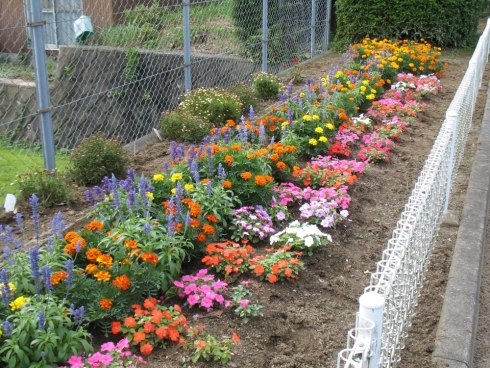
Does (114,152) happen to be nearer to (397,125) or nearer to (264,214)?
(264,214)

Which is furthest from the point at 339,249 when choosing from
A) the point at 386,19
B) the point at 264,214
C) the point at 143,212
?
the point at 386,19

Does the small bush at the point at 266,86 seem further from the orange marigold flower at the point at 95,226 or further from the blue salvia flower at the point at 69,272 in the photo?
the blue salvia flower at the point at 69,272

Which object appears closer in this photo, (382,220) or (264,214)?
(264,214)

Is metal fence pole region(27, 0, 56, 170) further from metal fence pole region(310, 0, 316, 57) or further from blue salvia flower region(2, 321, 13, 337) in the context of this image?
metal fence pole region(310, 0, 316, 57)

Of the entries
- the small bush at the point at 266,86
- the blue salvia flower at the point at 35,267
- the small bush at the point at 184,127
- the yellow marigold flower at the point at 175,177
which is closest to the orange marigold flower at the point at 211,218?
the yellow marigold flower at the point at 175,177

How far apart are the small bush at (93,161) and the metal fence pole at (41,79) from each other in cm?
21

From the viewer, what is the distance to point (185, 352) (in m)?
3.14

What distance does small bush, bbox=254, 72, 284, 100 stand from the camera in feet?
28.3

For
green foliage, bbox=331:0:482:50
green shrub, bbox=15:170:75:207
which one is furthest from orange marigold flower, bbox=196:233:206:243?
green foliage, bbox=331:0:482:50

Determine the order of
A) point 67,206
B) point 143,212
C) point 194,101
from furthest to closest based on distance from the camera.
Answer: point 194,101 < point 67,206 < point 143,212

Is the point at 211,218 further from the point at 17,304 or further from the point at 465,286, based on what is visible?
the point at 465,286

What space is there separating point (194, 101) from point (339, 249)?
3.21 meters

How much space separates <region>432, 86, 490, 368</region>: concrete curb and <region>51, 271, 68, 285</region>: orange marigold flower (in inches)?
79.8

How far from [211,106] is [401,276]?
438 cm
